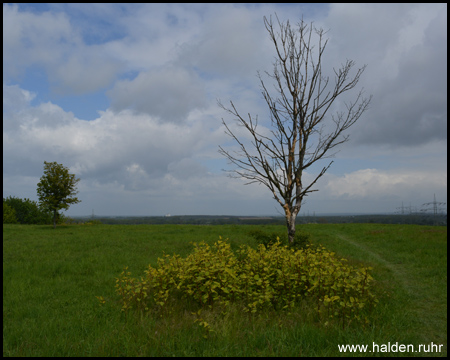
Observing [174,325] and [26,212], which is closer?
[174,325]

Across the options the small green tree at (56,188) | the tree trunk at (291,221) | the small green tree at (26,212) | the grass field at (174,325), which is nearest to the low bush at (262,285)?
the grass field at (174,325)

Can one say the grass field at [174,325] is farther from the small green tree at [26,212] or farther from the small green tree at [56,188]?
the small green tree at [26,212]

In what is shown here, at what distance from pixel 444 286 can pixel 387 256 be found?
5261mm

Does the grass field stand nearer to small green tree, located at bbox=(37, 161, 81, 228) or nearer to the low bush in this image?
the low bush

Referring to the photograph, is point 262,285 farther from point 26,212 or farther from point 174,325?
point 26,212

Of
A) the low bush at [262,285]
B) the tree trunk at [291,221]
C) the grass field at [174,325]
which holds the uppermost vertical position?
the tree trunk at [291,221]

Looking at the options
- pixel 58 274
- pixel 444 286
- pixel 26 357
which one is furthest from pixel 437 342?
pixel 58 274

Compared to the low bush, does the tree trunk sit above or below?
above

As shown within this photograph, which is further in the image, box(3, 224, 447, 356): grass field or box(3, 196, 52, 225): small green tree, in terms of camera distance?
box(3, 196, 52, 225): small green tree

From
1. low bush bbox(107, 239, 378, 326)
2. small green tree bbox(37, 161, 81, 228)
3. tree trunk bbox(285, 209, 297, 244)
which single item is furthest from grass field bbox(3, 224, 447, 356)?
small green tree bbox(37, 161, 81, 228)

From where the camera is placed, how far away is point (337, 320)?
16.4ft

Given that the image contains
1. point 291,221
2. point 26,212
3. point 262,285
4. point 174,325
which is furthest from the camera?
point 26,212

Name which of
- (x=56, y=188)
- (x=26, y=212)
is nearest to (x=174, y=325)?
(x=56, y=188)

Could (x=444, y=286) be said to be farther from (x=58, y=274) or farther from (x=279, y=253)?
(x=58, y=274)
